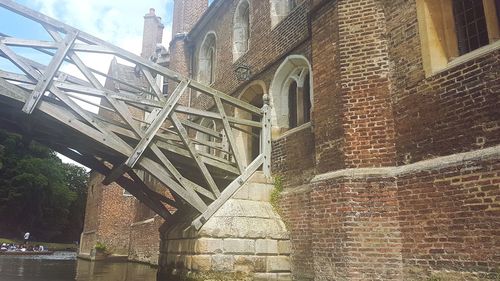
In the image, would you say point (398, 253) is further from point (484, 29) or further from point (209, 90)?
point (209, 90)

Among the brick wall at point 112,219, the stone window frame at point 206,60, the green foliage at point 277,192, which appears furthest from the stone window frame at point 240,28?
the brick wall at point 112,219

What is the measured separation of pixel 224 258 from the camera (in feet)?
26.1

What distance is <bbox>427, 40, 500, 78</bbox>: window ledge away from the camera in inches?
228

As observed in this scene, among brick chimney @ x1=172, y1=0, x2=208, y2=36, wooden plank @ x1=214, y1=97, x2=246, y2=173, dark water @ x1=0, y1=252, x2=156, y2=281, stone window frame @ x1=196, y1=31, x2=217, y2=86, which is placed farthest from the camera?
brick chimney @ x1=172, y1=0, x2=208, y2=36

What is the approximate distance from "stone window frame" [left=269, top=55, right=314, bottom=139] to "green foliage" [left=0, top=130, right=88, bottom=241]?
125 feet

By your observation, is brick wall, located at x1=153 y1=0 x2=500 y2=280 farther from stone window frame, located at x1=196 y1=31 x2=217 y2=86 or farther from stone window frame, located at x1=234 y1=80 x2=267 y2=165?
stone window frame, located at x1=196 y1=31 x2=217 y2=86

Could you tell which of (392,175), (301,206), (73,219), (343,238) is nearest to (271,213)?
(301,206)

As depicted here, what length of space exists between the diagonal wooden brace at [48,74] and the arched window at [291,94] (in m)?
4.76

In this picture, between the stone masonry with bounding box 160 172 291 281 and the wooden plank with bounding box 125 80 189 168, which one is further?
the stone masonry with bounding box 160 172 291 281

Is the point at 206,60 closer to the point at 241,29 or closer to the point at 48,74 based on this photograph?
the point at 241,29

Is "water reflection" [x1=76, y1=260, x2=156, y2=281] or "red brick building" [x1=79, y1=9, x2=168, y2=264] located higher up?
"red brick building" [x1=79, y1=9, x2=168, y2=264]

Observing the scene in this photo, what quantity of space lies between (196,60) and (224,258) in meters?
9.88

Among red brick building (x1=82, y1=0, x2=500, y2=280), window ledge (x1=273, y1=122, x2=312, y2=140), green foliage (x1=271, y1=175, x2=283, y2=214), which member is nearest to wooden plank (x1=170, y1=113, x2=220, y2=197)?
green foliage (x1=271, y1=175, x2=283, y2=214)

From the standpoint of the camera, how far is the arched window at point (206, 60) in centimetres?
1545
